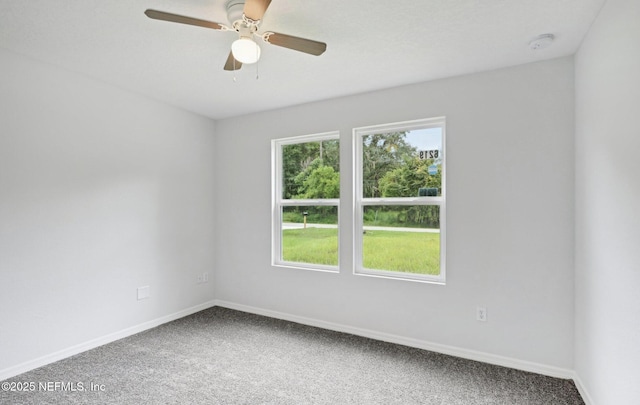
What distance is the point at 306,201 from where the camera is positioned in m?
→ 3.83

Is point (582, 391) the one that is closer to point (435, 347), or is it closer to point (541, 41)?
point (435, 347)

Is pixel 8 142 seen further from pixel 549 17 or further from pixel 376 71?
pixel 549 17

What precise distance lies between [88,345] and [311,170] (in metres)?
2.72

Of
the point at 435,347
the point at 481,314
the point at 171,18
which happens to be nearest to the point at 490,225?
the point at 481,314

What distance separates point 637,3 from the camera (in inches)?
59.6

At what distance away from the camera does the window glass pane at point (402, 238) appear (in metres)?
3.12

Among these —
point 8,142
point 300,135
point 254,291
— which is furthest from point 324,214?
point 8,142

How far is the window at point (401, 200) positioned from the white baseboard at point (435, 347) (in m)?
0.57

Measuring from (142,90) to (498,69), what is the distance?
10.9ft

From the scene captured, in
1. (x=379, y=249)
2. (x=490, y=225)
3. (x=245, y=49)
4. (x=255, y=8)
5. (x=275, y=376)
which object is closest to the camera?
(x=255, y=8)

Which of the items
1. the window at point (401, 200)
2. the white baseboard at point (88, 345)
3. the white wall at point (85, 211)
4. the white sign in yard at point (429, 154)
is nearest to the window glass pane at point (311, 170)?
the window at point (401, 200)

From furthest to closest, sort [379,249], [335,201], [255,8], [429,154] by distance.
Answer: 1. [335,201]
2. [379,249]
3. [429,154]
4. [255,8]

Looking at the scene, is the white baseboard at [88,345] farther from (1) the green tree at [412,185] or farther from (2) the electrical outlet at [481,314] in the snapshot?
(2) the electrical outlet at [481,314]

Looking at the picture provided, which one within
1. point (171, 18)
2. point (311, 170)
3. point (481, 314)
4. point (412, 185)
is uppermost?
point (171, 18)
